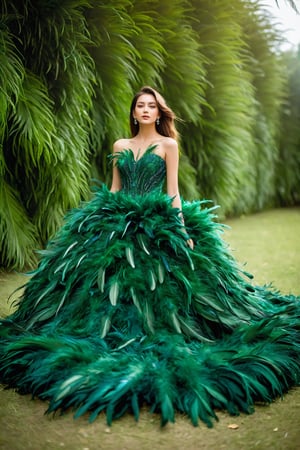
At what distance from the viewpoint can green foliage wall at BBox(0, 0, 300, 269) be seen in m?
3.67

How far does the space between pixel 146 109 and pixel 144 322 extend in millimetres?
1257

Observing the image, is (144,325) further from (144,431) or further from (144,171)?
(144,171)

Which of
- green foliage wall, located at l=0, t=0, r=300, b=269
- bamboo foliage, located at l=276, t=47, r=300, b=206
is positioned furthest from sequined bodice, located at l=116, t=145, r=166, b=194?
bamboo foliage, located at l=276, t=47, r=300, b=206

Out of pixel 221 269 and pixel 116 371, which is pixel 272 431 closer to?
pixel 116 371

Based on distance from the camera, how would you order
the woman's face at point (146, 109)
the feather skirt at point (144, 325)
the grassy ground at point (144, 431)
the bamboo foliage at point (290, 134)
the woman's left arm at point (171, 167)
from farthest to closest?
the bamboo foliage at point (290, 134) < the woman's face at point (146, 109) < the woman's left arm at point (171, 167) < the feather skirt at point (144, 325) < the grassy ground at point (144, 431)

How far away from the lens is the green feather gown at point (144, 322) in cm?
183

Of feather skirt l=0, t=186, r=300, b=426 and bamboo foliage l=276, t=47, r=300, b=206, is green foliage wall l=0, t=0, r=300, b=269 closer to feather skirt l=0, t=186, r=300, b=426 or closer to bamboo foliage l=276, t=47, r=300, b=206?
feather skirt l=0, t=186, r=300, b=426

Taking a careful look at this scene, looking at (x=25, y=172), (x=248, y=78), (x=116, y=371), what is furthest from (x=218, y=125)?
(x=116, y=371)

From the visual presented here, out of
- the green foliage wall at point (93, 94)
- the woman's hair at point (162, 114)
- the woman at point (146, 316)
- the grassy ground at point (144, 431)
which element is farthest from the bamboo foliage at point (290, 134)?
the grassy ground at point (144, 431)

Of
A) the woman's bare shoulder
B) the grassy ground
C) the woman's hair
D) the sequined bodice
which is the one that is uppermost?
the woman's hair

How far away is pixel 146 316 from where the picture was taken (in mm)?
2178

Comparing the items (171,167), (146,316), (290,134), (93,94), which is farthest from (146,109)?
(290,134)

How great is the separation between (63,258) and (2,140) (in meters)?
1.51

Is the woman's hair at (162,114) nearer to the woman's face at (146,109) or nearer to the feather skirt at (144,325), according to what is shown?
the woman's face at (146,109)
